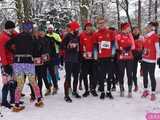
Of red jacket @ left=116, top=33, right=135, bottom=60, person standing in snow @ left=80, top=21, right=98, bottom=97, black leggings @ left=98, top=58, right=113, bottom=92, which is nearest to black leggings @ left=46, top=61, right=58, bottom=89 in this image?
person standing in snow @ left=80, top=21, right=98, bottom=97

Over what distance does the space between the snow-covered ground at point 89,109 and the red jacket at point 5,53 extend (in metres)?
1.12

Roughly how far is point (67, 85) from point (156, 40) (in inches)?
98.4

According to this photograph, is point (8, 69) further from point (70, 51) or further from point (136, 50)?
point (136, 50)

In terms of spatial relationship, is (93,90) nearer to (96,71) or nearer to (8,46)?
(96,71)

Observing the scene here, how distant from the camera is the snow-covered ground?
10015 millimetres

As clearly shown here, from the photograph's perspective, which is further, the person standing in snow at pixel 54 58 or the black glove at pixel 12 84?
the person standing in snow at pixel 54 58

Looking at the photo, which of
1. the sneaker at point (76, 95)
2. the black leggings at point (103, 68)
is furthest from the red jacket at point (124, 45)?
the sneaker at point (76, 95)

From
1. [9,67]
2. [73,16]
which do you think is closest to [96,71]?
[9,67]

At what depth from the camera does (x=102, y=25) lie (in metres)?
11.7

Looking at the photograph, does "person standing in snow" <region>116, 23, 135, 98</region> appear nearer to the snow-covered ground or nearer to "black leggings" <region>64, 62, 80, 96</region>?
the snow-covered ground

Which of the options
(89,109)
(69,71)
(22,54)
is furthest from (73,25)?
(89,109)

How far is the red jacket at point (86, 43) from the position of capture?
11.9 m

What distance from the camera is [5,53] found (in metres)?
10.9

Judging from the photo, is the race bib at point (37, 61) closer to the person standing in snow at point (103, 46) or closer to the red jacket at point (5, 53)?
the red jacket at point (5, 53)
